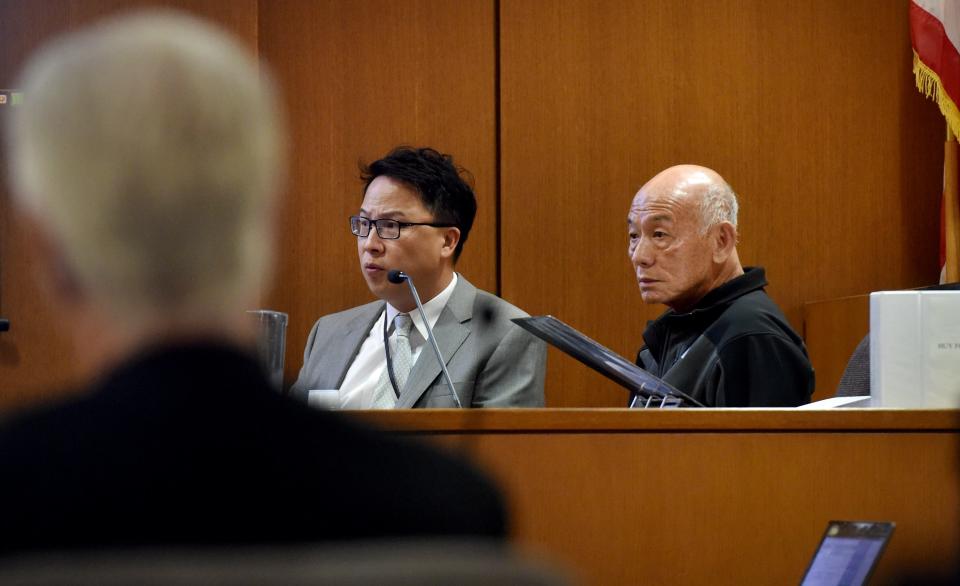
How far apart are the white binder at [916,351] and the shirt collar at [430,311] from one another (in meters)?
1.44

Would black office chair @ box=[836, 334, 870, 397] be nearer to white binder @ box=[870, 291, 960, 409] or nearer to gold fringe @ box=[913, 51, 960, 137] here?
white binder @ box=[870, 291, 960, 409]

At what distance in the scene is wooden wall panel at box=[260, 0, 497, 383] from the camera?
4836mm

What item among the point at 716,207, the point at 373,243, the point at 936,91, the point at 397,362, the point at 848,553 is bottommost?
the point at 848,553

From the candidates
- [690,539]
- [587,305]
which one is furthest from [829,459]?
[587,305]

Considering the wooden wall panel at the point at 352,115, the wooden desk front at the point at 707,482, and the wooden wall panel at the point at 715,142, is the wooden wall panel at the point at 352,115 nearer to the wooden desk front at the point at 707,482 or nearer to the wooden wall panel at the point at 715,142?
the wooden wall panel at the point at 715,142

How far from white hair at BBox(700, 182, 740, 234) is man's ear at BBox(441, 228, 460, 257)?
75cm

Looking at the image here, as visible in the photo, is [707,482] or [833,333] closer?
[707,482]

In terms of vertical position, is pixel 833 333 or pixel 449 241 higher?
pixel 449 241

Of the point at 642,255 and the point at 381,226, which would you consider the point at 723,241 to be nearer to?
the point at 642,255

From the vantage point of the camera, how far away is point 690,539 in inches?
96.3

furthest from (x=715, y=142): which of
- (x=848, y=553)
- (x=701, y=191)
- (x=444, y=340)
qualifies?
(x=848, y=553)

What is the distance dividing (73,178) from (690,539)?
172cm

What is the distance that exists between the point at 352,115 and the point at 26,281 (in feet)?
4.21

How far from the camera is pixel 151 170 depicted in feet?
3.10
